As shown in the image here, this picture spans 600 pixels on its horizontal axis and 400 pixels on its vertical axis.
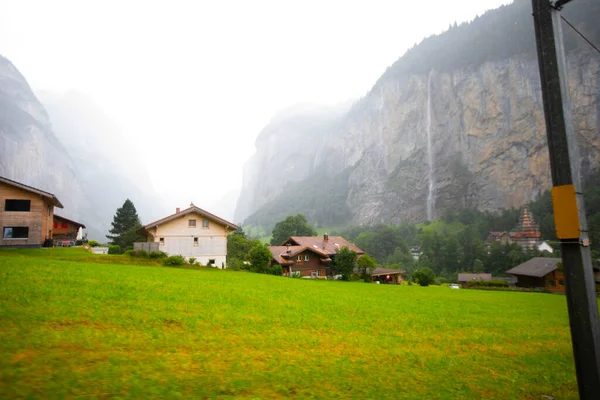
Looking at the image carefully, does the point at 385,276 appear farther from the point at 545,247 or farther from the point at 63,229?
the point at 545,247

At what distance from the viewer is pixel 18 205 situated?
3431 centimetres

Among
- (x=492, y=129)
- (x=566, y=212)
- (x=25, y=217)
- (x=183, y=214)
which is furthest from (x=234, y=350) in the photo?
(x=492, y=129)

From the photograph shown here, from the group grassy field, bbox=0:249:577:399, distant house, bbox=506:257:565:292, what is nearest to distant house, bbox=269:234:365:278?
distant house, bbox=506:257:565:292

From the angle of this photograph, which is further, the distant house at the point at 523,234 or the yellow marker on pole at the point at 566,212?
the distant house at the point at 523,234

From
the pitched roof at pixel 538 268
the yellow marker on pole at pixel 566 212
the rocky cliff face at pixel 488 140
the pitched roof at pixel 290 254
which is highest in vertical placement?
the rocky cliff face at pixel 488 140

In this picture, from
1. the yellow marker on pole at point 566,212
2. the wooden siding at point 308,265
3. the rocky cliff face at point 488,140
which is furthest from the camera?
the rocky cliff face at point 488,140

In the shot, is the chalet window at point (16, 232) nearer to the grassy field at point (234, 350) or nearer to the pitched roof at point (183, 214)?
the pitched roof at point (183, 214)

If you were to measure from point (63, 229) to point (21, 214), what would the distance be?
82.6ft

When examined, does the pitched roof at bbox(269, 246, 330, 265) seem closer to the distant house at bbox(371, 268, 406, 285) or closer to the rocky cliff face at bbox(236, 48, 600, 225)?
the distant house at bbox(371, 268, 406, 285)

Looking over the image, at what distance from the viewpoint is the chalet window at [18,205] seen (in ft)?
111

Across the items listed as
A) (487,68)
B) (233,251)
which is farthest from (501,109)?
(233,251)

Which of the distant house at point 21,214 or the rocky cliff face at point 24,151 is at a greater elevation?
the rocky cliff face at point 24,151

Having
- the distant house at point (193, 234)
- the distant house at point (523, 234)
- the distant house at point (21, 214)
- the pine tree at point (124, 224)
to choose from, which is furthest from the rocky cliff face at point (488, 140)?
the distant house at point (21, 214)

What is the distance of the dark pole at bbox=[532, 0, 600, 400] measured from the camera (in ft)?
18.3
